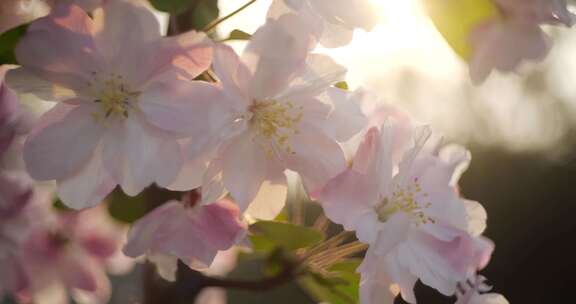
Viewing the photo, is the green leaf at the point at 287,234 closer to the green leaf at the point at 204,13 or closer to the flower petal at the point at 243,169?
the flower petal at the point at 243,169

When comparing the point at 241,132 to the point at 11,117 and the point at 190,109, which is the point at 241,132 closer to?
the point at 190,109

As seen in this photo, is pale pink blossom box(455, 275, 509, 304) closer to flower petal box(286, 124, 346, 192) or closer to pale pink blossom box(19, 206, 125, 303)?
flower petal box(286, 124, 346, 192)

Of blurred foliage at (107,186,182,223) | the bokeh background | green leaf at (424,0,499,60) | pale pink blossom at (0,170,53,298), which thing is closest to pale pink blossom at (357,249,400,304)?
green leaf at (424,0,499,60)

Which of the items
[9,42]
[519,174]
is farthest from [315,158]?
[519,174]

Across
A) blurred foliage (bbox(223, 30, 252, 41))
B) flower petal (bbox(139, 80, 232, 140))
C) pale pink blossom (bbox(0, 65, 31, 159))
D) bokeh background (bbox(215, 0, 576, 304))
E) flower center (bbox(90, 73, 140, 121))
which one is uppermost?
flower petal (bbox(139, 80, 232, 140))

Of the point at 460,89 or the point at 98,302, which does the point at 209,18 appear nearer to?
the point at 98,302

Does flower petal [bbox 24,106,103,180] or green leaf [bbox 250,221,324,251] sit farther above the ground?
flower petal [bbox 24,106,103,180]

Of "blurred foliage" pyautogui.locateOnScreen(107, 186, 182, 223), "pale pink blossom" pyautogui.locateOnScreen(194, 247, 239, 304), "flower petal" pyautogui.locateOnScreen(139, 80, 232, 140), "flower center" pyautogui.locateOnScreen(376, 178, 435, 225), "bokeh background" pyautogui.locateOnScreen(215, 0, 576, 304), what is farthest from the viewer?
"bokeh background" pyautogui.locateOnScreen(215, 0, 576, 304)

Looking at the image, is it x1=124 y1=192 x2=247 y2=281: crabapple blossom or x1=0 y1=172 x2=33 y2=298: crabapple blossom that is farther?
x1=0 y1=172 x2=33 y2=298: crabapple blossom
